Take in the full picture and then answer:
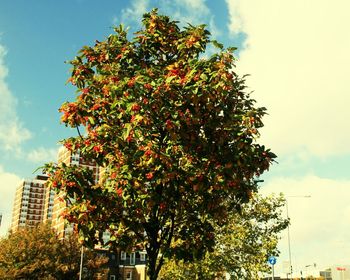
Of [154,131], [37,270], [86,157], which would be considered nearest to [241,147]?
[154,131]

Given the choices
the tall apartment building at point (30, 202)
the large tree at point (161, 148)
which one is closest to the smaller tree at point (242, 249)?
the large tree at point (161, 148)

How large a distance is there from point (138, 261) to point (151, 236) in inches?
2917

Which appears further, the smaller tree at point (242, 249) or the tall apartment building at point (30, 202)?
the tall apartment building at point (30, 202)

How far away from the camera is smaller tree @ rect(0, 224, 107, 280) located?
46.8 m

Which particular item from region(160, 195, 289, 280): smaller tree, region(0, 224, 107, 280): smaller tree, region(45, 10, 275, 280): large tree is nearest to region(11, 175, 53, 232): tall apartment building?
region(0, 224, 107, 280): smaller tree

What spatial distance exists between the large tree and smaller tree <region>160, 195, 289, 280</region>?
18.3 m

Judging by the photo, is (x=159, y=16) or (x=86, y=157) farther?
(x=159, y=16)

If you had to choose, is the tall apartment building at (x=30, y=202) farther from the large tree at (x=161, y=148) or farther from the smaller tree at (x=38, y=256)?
the large tree at (x=161, y=148)

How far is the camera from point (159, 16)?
37.3 feet

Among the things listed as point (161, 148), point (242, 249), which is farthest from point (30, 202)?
point (161, 148)

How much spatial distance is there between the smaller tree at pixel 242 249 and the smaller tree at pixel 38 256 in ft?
71.4

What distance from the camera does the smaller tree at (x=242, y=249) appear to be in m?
27.5

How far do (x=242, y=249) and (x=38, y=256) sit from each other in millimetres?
30820

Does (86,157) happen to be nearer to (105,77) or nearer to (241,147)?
(105,77)
